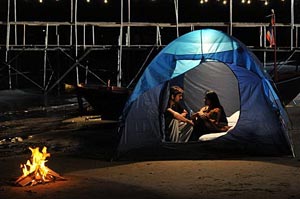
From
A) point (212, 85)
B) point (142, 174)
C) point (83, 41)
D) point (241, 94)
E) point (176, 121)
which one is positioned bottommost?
point (142, 174)

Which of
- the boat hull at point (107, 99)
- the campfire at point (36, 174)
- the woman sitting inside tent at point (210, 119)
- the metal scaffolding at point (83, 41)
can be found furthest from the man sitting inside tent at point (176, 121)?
the metal scaffolding at point (83, 41)

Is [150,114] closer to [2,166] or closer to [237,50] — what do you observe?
[237,50]

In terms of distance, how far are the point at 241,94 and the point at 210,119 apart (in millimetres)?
842

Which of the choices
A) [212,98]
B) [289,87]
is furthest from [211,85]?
[289,87]

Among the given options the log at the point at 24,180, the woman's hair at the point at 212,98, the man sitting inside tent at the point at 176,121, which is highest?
the woman's hair at the point at 212,98

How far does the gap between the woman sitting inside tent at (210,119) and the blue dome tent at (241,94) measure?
42 centimetres

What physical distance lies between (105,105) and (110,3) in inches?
765

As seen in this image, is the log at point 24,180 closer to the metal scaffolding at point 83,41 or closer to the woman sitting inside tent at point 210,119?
the woman sitting inside tent at point 210,119

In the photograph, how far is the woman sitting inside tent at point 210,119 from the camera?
1103 centimetres

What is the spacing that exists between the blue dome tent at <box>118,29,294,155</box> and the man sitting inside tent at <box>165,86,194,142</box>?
17 centimetres

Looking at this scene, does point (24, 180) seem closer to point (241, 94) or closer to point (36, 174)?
point (36, 174)

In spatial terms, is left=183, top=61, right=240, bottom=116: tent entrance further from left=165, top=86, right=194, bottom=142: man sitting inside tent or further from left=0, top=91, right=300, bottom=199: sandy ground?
left=0, top=91, right=300, bottom=199: sandy ground

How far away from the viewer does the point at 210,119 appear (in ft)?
36.6

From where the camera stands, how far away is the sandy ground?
7191 millimetres
